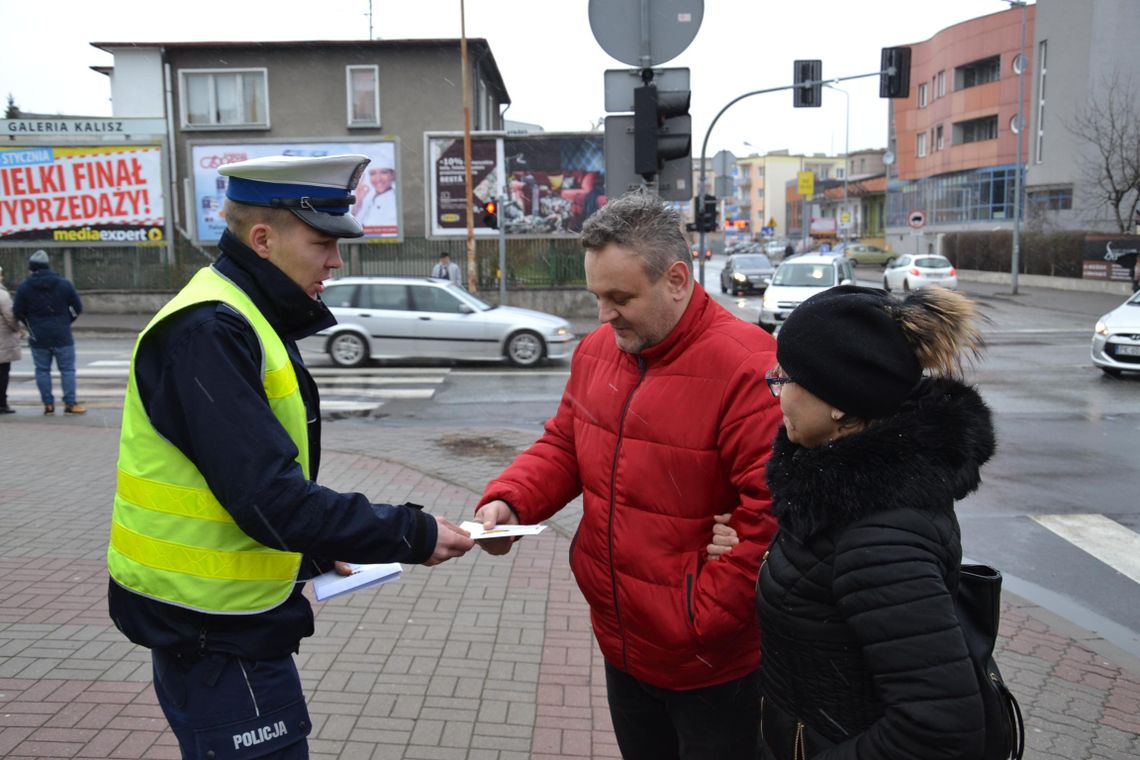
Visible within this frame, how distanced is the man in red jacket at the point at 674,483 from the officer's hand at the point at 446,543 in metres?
0.41

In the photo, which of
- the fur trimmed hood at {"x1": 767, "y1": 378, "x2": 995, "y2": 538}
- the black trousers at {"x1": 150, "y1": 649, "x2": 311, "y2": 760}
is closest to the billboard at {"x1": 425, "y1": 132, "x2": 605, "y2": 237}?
the black trousers at {"x1": 150, "y1": 649, "x2": 311, "y2": 760}

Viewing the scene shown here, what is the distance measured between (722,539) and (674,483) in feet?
0.63

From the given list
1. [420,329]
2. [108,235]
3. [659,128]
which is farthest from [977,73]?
[659,128]

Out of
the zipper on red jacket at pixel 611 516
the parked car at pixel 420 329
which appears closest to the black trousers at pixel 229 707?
the zipper on red jacket at pixel 611 516

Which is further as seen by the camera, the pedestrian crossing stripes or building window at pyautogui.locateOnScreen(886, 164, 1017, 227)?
building window at pyautogui.locateOnScreen(886, 164, 1017, 227)

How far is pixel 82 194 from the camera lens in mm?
26766

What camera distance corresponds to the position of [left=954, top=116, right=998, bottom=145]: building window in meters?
55.8

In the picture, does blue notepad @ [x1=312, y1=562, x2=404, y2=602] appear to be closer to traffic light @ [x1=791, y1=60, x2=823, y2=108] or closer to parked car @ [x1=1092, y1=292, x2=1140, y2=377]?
parked car @ [x1=1092, y1=292, x2=1140, y2=377]

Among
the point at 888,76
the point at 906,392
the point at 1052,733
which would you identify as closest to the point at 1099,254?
the point at 888,76

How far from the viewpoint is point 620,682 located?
2697 millimetres

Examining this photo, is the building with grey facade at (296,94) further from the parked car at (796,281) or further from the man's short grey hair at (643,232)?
the man's short grey hair at (643,232)

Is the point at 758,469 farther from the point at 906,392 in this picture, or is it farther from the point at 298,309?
the point at 298,309

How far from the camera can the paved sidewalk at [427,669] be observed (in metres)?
3.71

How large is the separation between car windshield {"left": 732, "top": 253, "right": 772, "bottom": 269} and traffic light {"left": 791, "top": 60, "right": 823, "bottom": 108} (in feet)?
40.5
